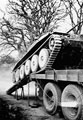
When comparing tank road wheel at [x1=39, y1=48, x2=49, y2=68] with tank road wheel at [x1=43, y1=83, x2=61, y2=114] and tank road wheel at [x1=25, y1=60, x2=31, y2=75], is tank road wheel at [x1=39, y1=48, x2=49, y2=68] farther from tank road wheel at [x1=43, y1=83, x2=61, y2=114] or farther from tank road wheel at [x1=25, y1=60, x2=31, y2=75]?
tank road wheel at [x1=25, y1=60, x2=31, y2=75]

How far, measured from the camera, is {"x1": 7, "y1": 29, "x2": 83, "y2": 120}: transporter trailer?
6.22 meters

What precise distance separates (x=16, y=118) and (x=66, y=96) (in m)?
1.66

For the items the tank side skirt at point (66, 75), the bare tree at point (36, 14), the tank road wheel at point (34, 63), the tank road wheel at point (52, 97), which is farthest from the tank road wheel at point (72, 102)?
the bare tree at point (36, 14)

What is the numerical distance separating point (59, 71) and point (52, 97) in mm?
1148

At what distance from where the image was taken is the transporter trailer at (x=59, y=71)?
20.4ft

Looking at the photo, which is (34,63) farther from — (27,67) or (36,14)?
(36,14)

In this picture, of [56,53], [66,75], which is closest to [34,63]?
[56,53]

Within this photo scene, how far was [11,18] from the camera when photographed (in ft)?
79.1

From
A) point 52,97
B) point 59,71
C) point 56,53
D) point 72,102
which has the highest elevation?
point 56,53

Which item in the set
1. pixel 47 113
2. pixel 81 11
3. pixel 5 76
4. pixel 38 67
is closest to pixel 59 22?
pixel 81 11

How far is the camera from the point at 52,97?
7.63 metres

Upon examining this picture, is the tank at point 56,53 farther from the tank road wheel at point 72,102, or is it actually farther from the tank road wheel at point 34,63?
the tank road wheel at point 72,102

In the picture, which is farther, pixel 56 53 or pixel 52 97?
pixel 56 53

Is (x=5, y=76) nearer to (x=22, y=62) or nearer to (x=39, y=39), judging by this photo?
(x=22, y=62)
